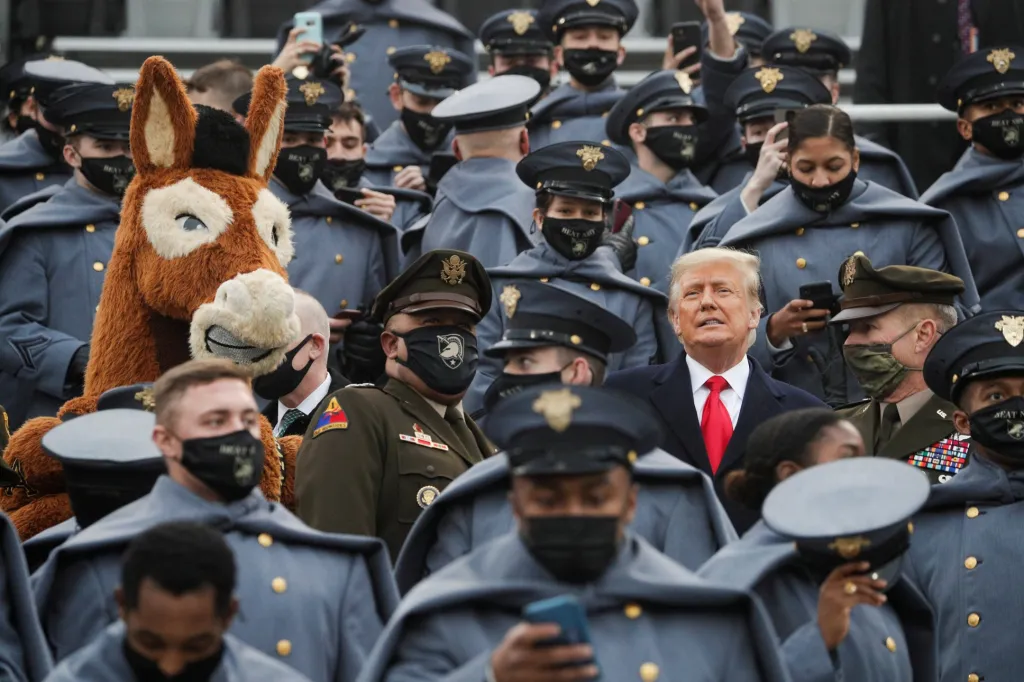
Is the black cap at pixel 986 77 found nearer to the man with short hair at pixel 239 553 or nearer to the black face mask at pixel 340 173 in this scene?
the black face mask at pixel 340 173

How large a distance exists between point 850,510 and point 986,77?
5.00 metres

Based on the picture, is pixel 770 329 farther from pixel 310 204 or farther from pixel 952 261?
pixel 310 204

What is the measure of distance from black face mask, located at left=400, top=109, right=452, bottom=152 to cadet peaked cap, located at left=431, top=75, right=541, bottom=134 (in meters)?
1.26

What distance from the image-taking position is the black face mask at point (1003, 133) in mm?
10945

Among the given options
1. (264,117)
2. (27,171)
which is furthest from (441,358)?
(27,171)

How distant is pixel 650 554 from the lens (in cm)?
609

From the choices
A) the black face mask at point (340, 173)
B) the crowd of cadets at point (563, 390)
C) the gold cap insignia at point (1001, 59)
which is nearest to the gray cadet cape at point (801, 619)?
the crowd of cadets at point (563, 390)

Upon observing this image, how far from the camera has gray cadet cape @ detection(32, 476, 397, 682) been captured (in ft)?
22.2

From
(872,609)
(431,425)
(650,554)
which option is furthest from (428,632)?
(431,425)

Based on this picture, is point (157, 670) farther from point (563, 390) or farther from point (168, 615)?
point (563, 390)

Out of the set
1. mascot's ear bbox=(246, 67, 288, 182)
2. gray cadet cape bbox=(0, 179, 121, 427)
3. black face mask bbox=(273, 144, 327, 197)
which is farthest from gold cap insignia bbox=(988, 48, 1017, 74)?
mascot's ear bbox=(246, 67, 288, 182)

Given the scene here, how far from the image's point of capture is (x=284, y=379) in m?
8.87

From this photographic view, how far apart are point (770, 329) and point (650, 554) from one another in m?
3.77

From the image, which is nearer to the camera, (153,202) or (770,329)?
(153,202)
